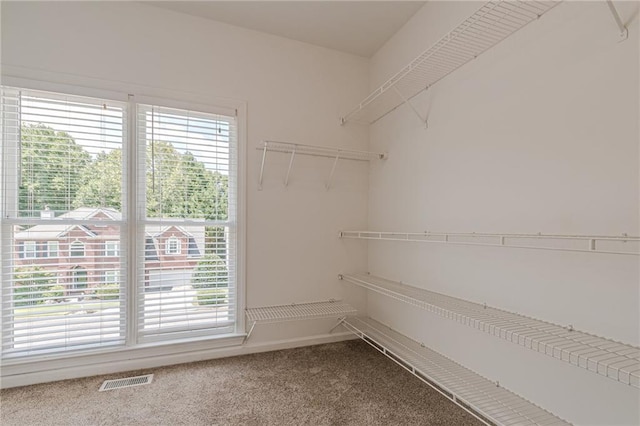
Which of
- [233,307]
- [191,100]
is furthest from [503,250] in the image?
[191,100]

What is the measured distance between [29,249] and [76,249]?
9.3 inches

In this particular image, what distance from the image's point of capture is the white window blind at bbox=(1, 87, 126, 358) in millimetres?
1861

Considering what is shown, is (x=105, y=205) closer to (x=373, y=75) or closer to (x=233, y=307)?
(x=233, y=307)

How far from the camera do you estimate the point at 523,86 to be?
4.79 feet

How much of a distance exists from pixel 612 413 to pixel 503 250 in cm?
70

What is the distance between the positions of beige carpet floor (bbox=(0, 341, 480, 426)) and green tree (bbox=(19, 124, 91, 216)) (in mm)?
1095

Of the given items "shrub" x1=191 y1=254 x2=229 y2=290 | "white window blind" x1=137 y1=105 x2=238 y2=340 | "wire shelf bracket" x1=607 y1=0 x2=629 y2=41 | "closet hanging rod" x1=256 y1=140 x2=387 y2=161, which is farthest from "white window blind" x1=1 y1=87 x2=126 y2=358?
"wire shelf bracket" x1=607 y1=0 x2=629 y2=41

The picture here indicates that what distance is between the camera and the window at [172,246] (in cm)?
218

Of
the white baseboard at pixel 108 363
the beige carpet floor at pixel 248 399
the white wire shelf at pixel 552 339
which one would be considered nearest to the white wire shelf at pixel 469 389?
the beige carpet floor at pixel 248 399

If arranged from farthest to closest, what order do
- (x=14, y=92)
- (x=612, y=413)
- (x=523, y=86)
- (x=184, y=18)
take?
(x=184, y=18)
(x=14, y=92)
(x=523, y=86)
(x=612, y=413)

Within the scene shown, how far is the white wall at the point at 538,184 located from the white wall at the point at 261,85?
2.23 ft

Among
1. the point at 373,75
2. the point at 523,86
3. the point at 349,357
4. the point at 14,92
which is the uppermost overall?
the point at 373,75

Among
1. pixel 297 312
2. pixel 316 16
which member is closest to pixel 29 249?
pixel 297 312

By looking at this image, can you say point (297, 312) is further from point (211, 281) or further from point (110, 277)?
point (110, 277)
